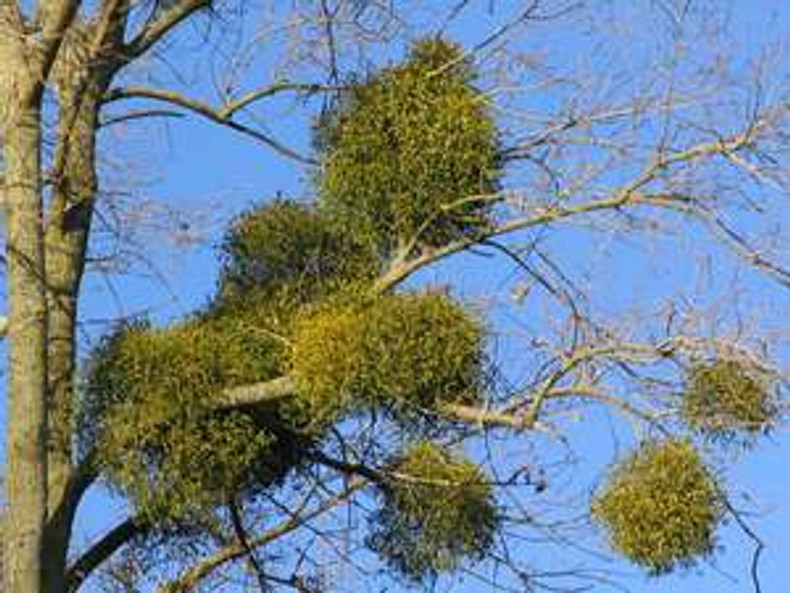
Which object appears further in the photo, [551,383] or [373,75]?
[373,75]

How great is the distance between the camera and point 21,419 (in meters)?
6.35

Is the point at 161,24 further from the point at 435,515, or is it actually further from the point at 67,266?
the point at 435,515

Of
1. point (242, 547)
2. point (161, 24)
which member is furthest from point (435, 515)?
point (161, 24)

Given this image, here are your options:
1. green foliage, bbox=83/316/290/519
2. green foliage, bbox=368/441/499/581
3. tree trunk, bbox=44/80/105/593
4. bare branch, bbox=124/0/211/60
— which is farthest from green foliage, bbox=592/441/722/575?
bare branch, bbox=124/0/211/60

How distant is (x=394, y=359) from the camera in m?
6.32

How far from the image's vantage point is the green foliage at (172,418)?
6.52 m

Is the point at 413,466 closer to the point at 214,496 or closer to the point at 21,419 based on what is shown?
the point at 214,496

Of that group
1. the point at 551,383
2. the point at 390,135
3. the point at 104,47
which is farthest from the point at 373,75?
the point at 551,383

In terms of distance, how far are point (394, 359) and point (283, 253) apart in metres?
1.14

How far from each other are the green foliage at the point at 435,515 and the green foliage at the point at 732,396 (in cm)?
85

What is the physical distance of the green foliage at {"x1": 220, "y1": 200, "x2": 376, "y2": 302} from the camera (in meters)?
7.12

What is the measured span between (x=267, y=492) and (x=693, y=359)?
58.7 inches

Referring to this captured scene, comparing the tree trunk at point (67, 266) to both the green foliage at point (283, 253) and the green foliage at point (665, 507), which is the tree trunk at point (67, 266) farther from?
the green foliage at point (665, 507)

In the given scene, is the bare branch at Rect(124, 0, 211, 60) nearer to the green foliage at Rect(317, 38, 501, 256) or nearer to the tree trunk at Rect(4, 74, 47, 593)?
the tree trunk at Rect(4, 74, 47, 593)
